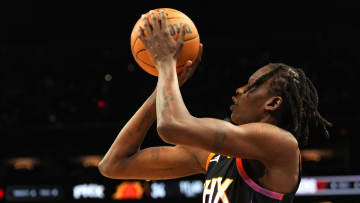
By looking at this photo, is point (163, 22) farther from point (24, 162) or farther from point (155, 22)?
point (24, 162)

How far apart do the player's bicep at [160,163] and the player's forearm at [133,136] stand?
34 millimetres

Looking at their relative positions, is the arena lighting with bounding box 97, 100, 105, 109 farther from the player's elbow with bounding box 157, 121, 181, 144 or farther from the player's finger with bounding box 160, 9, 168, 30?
the player's elbow with bounding box 157, 121, 181, 144

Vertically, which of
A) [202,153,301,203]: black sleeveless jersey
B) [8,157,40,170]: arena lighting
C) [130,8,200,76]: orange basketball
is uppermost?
[130,8,200,76]: orange basketball

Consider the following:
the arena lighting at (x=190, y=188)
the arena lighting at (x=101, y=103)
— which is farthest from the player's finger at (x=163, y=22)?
the arena lighting at (x=101, y=103)

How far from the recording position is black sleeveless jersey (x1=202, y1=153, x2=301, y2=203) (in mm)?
2031

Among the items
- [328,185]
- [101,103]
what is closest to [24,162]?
[101,103]

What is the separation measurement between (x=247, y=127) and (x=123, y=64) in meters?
8.80

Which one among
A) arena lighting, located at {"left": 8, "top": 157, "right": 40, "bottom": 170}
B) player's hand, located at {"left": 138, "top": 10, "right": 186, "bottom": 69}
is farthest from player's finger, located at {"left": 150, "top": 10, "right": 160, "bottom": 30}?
arena lighting, located at {"left": 8, "top": 157, "right": 40, "bottom": 170}

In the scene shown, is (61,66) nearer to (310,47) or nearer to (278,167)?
(310,47)

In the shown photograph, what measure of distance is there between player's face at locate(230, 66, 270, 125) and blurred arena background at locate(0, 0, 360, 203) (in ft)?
21.5

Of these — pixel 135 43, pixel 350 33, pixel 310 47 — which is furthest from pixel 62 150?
pixel 135 43

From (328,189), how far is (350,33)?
4309 mm

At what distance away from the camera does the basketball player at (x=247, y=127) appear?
6.22 feet

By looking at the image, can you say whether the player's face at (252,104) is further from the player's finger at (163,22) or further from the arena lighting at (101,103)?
the arena lighting at (101,103)
